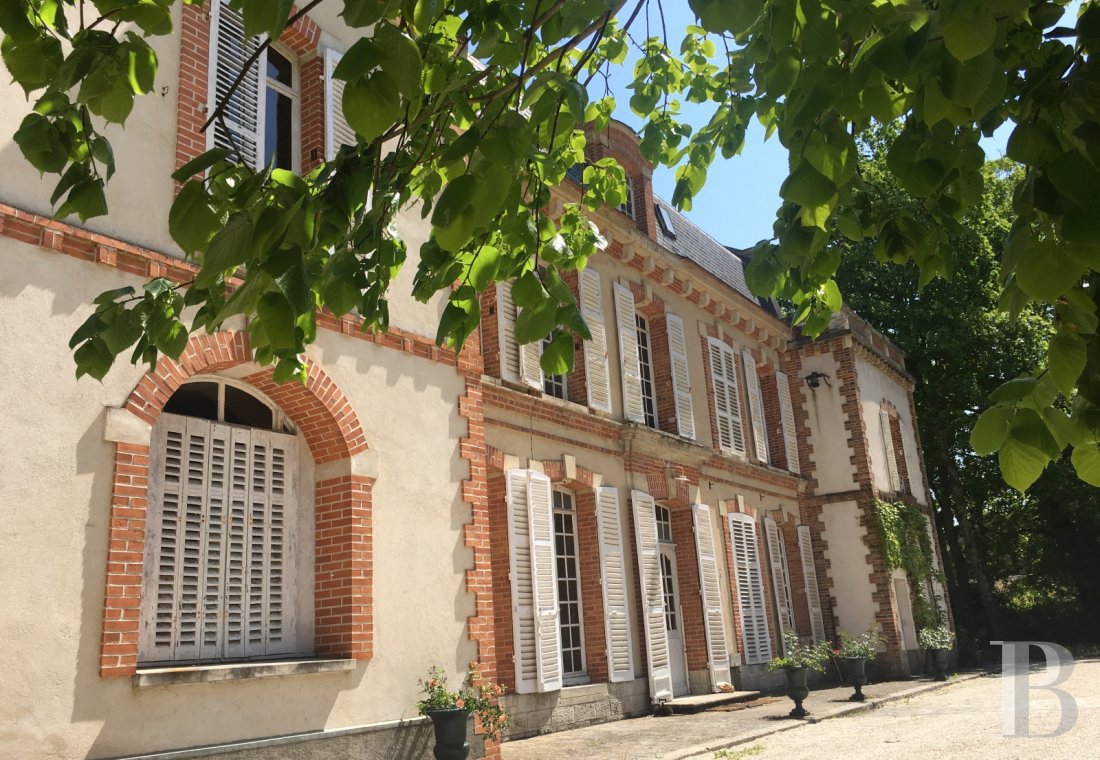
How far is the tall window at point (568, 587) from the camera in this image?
10656 millimetres

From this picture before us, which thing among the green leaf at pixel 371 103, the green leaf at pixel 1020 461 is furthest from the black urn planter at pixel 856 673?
the green leaf at pixel 371 103

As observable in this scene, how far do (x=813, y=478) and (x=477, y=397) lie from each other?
11030 mm

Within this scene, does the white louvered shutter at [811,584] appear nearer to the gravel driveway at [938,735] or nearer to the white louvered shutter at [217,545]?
the gravel driveway at [938,735]

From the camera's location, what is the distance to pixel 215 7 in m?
7.50

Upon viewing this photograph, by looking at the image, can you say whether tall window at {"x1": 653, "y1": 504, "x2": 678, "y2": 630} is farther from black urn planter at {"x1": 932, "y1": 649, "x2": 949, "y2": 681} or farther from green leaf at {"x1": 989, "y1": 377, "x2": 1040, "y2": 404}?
green leaf at {"x1": 989, "y1": 377, "x2": 1040, "y2": 404}

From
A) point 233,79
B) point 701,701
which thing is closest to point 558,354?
point 233,79

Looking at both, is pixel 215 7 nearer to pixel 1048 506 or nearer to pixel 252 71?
pixel 252 71

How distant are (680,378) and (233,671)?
9180 millimetres

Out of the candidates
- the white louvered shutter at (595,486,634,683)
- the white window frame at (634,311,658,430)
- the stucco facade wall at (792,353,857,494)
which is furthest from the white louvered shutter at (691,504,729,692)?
the stucco facade wall at (792,353,857,494)

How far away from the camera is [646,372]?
1390 cm

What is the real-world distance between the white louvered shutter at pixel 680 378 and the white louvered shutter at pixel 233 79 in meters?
7.70

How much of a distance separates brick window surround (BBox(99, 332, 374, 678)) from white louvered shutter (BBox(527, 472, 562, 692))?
113 inches

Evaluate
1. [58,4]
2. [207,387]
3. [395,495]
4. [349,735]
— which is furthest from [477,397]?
[58,4]

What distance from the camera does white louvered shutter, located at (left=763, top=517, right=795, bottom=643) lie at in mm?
15198
